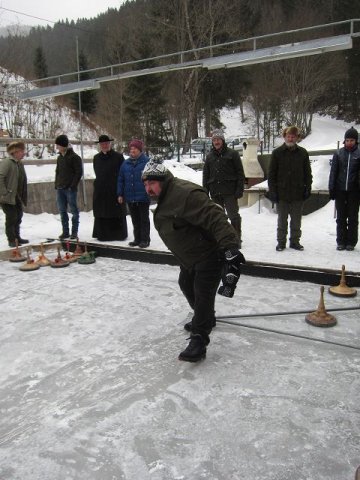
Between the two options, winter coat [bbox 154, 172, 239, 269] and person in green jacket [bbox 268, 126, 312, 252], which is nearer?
winter coat [bbox 154, 172, 239, 269]

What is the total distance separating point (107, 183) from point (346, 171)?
3.56 metres

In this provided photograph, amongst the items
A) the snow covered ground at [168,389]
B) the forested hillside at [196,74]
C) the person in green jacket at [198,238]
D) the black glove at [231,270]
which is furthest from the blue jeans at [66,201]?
the forested hillside at [196,74]

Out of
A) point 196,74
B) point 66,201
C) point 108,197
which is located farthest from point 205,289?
point 196,74

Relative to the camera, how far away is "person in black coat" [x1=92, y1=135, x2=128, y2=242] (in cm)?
700

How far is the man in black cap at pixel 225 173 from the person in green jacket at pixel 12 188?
10.0 feet

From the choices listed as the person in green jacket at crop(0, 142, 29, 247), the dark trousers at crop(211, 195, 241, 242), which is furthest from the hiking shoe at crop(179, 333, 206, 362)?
the person in green jacket at crop(0, 142, 29, 247)

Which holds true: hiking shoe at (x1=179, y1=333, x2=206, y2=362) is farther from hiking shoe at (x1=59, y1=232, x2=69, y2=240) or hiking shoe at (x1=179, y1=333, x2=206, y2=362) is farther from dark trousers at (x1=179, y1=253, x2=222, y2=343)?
hiking shoe at (x1=59, y1=232, x2=69, y2=240)

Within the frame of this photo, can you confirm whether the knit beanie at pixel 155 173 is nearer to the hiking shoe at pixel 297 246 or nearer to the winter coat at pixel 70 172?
the hiking shoe at pixel 297 246

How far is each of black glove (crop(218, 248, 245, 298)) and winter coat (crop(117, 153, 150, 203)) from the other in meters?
3.59

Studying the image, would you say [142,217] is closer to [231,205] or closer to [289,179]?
[231,205]

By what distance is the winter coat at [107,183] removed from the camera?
6996 mm

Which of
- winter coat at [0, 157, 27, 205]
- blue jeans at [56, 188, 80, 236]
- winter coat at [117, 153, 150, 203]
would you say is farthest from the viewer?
blue jeans at [56, 188, 80, 236]

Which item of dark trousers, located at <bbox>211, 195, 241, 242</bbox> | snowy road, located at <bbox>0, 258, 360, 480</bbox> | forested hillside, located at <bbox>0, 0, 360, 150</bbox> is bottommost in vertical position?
snowy road, located at <bbox>0, 258, 360, 480</bbox>

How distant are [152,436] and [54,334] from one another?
180 centimetres
